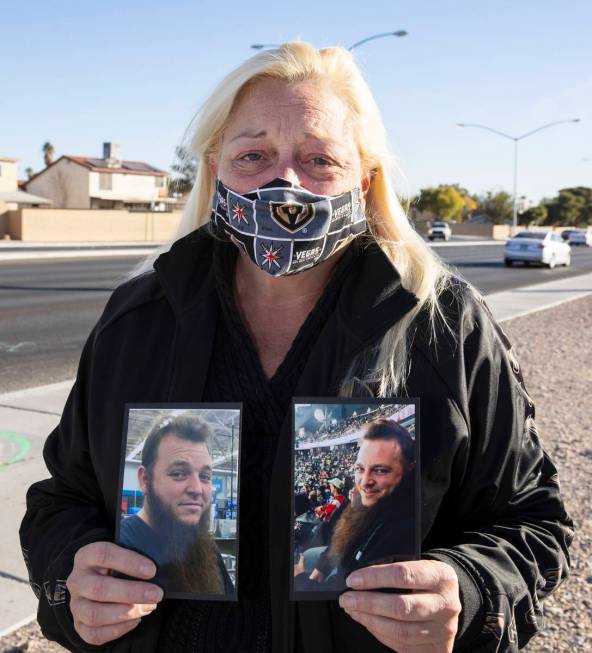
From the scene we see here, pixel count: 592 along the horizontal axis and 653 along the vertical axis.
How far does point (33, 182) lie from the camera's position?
7175cm

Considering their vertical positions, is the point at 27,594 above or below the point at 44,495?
below

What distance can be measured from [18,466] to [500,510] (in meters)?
3.94

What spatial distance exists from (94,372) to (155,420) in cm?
33

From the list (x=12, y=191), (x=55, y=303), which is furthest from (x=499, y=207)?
(x=55, y=303)

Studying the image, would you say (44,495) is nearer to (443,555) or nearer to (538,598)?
(443,555)

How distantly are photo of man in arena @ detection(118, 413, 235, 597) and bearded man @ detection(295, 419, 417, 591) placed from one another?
194 mm

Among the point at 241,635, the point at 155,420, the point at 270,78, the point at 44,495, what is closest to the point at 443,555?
the point at 241,635

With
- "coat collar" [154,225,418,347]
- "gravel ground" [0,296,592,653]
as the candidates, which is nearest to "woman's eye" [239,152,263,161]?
"coat collar" [154,225,418,347]

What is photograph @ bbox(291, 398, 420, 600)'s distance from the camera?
1585mm

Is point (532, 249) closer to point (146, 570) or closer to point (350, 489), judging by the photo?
point (350, 489)

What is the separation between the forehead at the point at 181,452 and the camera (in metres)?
1.67

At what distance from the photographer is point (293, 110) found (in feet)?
6.42

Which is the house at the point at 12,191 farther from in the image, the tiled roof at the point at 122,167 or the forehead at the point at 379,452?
the forehead at the point at 379,452

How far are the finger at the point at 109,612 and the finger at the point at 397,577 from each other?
1.36ft
